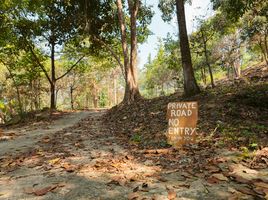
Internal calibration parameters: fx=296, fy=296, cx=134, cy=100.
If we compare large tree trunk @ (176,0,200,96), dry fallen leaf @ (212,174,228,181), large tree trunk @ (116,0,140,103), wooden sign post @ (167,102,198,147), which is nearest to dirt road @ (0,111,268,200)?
dry fallen leaf @ (212,174,228,181)

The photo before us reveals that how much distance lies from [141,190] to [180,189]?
0.51 metres

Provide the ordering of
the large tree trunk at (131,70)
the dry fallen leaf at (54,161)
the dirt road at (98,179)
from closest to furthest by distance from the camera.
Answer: the dirt road at (98,179) < the dry fallen leaf at (54,161) < the large tree trunk at (131,70)

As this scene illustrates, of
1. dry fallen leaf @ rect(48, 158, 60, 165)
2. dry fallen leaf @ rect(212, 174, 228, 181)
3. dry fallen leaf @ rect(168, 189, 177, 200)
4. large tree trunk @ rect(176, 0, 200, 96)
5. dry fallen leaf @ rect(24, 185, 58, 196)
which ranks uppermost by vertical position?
large tree trunk @ rect(176, 0, 200, 96)

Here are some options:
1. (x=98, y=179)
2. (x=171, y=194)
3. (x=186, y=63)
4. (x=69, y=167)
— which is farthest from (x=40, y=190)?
(x=186, y=63)

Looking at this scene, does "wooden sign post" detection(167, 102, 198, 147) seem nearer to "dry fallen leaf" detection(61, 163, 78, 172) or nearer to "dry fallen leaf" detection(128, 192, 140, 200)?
"dry fallen leaf" detection(61, 163, 78, 172)

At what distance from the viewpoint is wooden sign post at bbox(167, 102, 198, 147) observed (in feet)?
19.3

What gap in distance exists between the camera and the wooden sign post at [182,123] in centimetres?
589

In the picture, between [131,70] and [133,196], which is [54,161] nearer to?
[133,196]

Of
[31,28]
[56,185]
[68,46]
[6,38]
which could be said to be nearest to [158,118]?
[56,185]

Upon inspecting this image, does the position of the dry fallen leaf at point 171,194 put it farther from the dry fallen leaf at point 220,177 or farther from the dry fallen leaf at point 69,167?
the dry fallen leaf at point 69,167

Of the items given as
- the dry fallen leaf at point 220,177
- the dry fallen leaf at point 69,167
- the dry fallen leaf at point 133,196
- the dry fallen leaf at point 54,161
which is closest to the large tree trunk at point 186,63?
the dry fallen leaf at point 54,161

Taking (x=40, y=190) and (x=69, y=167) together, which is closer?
(x=40, y=190)

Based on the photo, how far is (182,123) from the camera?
6016 mm

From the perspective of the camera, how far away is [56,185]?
4180 mm
